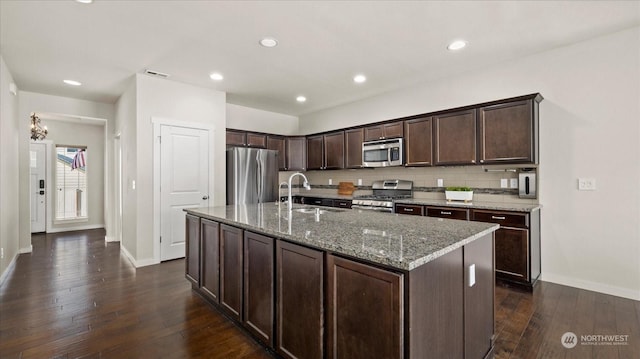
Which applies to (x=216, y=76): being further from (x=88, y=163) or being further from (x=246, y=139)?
(x=88, y=163)

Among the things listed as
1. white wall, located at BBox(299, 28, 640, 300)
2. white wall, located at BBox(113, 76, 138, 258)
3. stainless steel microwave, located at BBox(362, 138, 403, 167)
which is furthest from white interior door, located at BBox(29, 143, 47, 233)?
white wall, located at BBox(299, 28, 640, 300)

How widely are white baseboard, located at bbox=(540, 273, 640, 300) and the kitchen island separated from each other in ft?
6.60

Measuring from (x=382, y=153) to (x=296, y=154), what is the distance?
6.79 ft

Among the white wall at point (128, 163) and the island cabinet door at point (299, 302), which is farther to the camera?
the white wall at point (128, 163)

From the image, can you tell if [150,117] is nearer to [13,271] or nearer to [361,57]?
[13,271]

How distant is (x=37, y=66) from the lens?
12.2 ft

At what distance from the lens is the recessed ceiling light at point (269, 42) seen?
305 centimetres

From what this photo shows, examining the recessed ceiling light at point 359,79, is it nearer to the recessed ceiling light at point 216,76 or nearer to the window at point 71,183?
the recessed ceiling light at point 216,76

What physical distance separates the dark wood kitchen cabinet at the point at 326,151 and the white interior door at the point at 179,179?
2092mm

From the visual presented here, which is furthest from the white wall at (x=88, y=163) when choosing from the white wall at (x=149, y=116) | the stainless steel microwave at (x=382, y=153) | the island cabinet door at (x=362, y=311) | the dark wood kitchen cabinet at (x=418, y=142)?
the island cabinet door at (x=362, y=311)

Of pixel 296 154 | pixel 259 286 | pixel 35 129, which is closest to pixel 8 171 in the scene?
pixel 35 129

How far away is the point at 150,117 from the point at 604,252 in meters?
5.63

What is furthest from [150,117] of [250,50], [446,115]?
[446,115]

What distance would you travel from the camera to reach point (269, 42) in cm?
311
